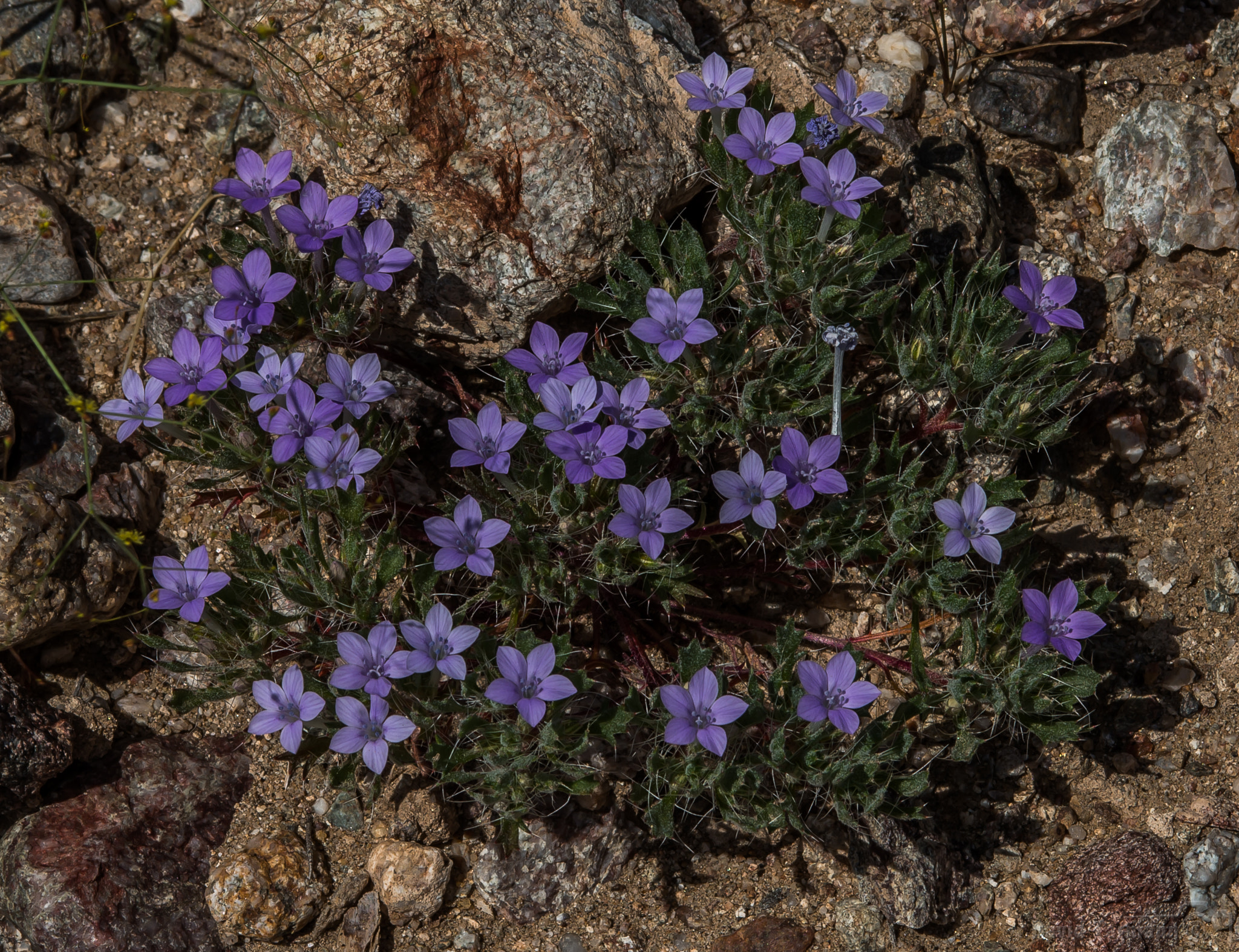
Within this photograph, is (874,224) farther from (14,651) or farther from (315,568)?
(14,651)

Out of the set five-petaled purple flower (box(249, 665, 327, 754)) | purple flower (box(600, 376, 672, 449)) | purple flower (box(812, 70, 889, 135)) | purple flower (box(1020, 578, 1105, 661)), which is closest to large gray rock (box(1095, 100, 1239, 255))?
purple flower (box(812, 70, 889, 135))

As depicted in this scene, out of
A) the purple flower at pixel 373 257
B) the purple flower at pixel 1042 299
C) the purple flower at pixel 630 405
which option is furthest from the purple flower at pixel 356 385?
the purple flower at pixel 1042 299

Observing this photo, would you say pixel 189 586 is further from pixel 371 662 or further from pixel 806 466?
pixel 806 466

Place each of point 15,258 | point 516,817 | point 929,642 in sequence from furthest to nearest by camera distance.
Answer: point 15,258 → point 929,642 → point 516,817

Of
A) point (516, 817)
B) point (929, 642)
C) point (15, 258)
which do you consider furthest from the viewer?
point (15, 258)

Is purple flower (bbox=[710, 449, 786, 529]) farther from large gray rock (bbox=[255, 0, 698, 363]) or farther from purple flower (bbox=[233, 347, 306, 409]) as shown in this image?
purple flower (bbox=[233, 347, 306, 409])

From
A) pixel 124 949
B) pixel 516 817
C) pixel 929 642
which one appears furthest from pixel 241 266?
pixel 929 642

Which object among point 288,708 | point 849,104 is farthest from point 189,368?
point 849,104
